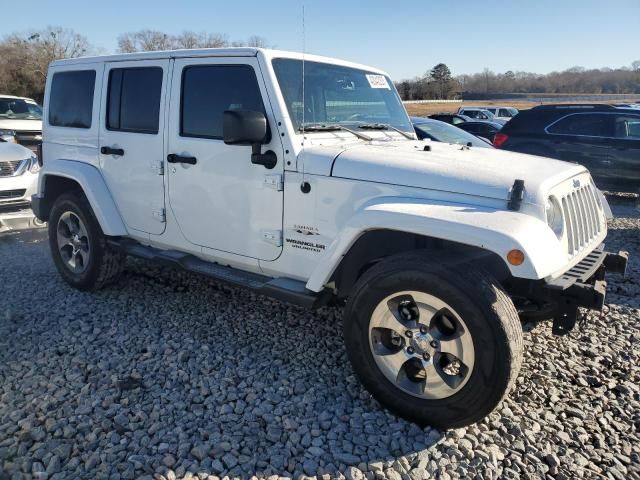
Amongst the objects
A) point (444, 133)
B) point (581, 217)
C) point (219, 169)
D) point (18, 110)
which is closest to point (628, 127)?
point (444, 133)

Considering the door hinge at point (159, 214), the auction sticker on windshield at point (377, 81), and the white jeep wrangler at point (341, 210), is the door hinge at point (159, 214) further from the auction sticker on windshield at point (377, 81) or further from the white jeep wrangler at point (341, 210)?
the auction sticker on windshield at point (377, 81)

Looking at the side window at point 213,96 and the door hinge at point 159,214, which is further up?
the side window at point 213,96

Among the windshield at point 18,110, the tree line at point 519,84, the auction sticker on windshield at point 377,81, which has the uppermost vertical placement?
the tree line at point 519,84

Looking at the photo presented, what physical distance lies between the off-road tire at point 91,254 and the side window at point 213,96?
138 centimetres

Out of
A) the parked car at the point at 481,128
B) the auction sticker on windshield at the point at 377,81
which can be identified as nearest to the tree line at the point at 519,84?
the parked car at the point at 481,128

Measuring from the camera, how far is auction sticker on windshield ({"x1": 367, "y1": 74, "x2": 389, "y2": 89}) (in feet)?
13.8

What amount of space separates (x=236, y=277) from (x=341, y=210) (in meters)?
0.98

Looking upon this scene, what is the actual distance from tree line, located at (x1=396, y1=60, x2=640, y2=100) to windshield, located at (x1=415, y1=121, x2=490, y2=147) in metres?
41.0

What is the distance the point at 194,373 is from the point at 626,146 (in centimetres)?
853

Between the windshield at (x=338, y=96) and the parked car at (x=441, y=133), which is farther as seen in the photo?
the parked car at (x=441, y=133)

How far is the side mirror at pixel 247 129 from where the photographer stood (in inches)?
122

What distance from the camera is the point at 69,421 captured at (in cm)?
292

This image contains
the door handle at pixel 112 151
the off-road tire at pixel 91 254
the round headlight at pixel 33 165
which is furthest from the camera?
the round headlight at pixel 33 165

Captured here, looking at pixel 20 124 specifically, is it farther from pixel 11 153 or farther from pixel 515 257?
pixel 515 257
